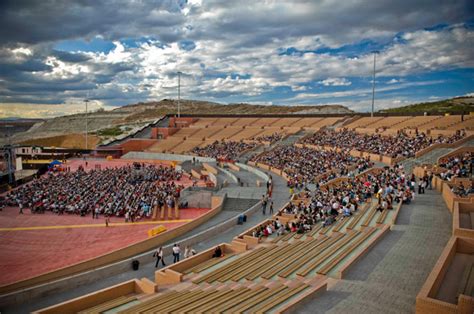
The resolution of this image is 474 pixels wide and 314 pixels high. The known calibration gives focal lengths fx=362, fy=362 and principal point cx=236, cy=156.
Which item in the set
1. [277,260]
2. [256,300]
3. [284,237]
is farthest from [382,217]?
[256,300]

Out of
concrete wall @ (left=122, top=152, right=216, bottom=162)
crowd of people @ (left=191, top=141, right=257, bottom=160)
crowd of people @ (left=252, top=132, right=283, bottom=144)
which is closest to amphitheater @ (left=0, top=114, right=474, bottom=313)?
concrete wall @ (left=122, top=152, right=216, bottom=162)

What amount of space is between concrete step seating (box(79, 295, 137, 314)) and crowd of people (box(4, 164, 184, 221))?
10.9 meters

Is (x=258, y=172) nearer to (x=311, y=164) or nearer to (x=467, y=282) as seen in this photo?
(x=311, y=164)

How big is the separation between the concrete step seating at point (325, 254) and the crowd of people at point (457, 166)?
922 centimetres

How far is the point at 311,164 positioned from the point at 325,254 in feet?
62.1

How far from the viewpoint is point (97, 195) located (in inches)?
1010

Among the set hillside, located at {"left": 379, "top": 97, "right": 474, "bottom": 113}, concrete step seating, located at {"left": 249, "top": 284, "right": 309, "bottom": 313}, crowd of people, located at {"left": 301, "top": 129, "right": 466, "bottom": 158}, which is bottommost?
concrete step seating, located at {"left": 249, "top": 284, "right": 309, "bottom": 313}

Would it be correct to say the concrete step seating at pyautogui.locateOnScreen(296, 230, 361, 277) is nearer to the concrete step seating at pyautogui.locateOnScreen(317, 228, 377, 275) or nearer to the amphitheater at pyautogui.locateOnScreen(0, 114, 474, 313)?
the amphitheater at pyautogui.locateOnScreen(0, 114, 474, 313)

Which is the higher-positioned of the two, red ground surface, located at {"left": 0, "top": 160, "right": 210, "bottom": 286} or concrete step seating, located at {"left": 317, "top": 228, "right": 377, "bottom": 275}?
concrete step seating, located at {"left": 317, "top": 228, "right": 377, "bottom": 275}

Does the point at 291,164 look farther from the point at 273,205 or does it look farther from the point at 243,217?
the point at 243,217

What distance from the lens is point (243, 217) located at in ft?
65.5

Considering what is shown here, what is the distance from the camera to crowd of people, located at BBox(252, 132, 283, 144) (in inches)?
1844

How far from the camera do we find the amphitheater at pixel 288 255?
870cm

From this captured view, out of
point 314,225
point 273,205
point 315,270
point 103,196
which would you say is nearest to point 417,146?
point 273,205
